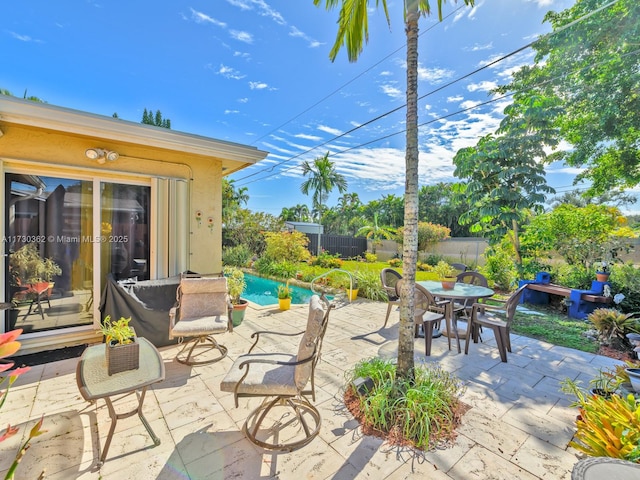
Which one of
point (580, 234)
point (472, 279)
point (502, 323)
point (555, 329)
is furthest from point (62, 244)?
point (580, 234)

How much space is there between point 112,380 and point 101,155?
12.0 feet

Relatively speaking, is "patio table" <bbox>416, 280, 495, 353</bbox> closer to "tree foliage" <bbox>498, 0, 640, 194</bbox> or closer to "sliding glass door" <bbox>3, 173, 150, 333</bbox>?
"sliding glass door" <bbox>3, 173, 150, 333</bbox>

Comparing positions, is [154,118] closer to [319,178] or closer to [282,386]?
[319,178]

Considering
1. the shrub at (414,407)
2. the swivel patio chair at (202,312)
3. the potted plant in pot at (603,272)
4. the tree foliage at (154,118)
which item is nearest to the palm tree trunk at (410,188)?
the shrub at (414,407)

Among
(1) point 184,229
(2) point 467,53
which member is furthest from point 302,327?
(2) point 467,53

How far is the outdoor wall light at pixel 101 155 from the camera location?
4516 millimetres

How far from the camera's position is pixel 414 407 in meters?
2.70

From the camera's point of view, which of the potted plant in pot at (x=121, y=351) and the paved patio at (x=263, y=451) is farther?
the potted plant in pot at (x=121, y=351)

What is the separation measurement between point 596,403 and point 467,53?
730cm

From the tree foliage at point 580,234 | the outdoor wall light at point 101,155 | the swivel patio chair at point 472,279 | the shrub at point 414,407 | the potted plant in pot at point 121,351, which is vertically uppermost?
the outdoor wall light at point 101,155

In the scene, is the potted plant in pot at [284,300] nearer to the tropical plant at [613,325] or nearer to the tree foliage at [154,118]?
the tropical plant at [613,325]

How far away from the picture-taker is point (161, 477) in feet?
7.19

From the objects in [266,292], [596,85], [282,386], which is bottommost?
[266,292]

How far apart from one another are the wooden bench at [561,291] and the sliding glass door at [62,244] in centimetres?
963
